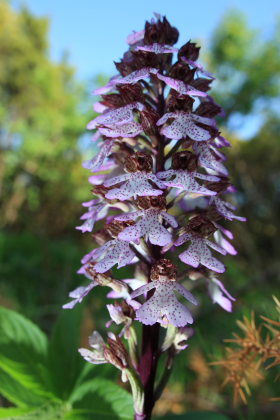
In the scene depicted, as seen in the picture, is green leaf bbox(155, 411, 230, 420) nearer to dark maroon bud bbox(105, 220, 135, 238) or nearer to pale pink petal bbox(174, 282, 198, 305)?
pale pink petal bbox(174, 282, 198, 305)

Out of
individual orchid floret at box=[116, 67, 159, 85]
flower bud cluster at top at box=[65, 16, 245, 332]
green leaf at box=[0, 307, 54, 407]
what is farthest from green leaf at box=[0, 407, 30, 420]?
individual orchid floret at box=[116, 67, 159, 85]

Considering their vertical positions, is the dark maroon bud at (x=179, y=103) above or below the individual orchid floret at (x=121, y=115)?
above

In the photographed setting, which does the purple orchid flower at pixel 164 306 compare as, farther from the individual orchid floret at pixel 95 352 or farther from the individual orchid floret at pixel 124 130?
the individual orchid floret at pixel 124 130

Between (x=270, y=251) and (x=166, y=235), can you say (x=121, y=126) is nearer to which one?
(x=166, y=235)

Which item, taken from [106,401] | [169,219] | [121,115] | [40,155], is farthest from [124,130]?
[40,155]

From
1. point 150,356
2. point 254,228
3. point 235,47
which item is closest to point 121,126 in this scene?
point 150,356

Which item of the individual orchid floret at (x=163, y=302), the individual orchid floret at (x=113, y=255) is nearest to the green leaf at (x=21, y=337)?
the individual orchid floret at (x=113, y=255)

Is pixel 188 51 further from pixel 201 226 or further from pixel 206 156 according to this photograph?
pixel 201 226
